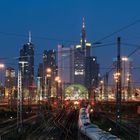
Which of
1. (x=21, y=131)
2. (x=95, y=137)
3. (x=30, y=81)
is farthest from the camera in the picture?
(x=30, y=81)

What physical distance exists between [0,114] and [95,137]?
77842mm

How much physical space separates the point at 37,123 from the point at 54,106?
215 ft

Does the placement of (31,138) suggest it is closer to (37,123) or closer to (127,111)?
(37,123)

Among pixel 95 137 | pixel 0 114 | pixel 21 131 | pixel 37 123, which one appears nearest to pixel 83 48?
pixel 0 114

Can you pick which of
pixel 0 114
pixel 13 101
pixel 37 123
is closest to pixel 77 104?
pixel 13 101

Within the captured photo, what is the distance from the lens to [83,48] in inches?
4931

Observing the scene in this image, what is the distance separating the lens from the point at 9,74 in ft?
429

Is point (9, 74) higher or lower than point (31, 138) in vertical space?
higher

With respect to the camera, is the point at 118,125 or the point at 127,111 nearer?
the point at 118,125

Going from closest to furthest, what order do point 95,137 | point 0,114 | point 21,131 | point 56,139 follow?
point 95,137, point 56,139, point 21,131, point 0,114

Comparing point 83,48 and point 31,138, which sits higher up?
point 83,48

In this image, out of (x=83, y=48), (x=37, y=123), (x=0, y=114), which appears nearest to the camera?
(x=37, y=123)

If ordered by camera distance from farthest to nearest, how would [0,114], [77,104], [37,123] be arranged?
1. [77,104]
2. [0,114]
3. [37,123]

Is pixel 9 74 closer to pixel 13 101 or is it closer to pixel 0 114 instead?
pixel 13 101
